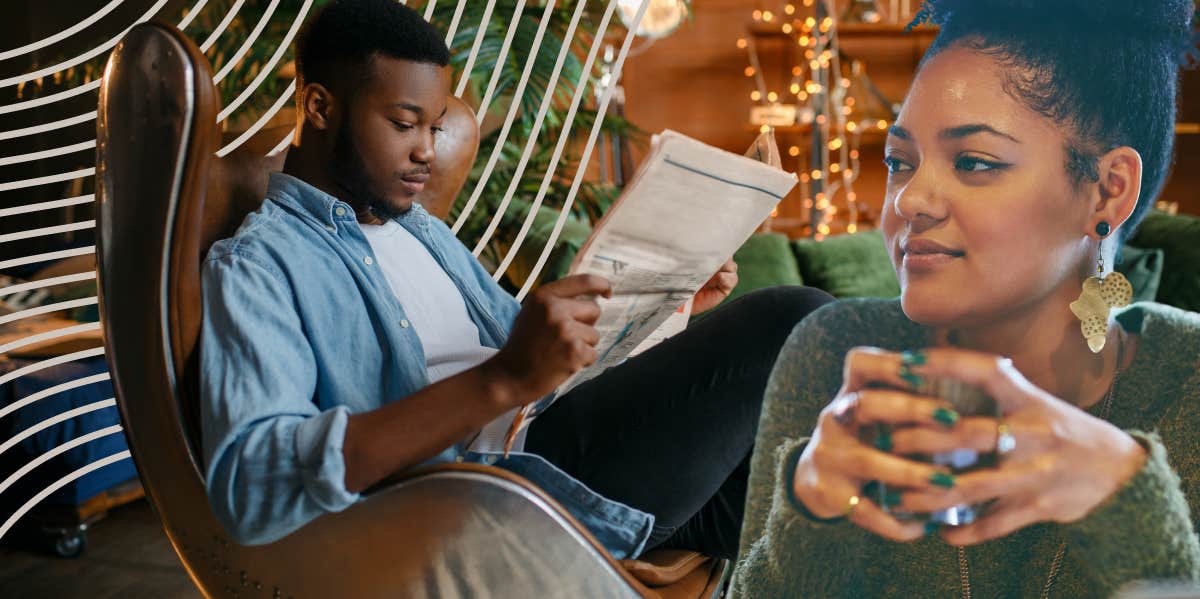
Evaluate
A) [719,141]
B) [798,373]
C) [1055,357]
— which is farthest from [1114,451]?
[719,141]

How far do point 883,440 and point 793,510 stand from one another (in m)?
0.11

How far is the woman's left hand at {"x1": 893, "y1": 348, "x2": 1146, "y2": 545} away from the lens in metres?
0.79

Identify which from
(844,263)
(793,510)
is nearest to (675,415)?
(793,510)

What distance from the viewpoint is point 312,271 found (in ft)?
2.97

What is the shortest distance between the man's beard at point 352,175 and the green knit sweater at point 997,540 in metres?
0.44

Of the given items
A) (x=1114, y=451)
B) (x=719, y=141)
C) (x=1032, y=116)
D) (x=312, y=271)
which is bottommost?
(x=719, y=141)

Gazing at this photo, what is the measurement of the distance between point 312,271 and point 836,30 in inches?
111

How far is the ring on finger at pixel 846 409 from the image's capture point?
0.86m

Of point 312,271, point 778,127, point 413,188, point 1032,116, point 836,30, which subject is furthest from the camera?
point 778,127

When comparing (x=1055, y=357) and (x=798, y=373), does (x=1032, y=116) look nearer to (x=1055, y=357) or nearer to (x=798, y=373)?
(x=1055, y=357)

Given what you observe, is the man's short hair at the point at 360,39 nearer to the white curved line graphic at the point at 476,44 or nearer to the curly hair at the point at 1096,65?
the white curved line graphic at the point at 476,44

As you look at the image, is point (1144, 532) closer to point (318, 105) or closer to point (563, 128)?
point (318, 105)

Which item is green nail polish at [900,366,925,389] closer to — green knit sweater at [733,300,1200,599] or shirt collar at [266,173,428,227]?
green knit sweater at [733,300,1200,599]

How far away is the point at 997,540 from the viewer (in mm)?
812
